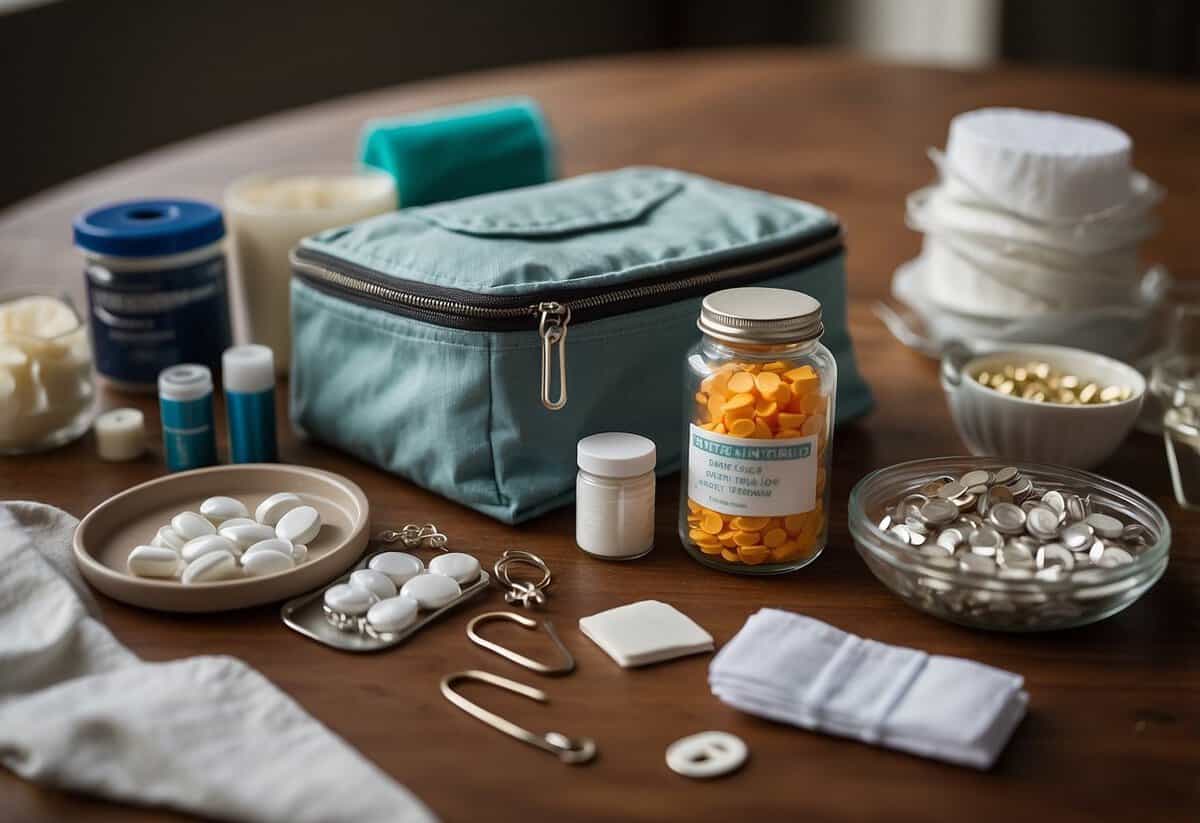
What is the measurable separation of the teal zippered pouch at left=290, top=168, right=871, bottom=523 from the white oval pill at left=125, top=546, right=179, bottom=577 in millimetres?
238

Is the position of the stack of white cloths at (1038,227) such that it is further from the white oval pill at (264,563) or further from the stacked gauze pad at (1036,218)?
the white oval pill at (264,563)

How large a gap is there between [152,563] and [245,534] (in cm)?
7

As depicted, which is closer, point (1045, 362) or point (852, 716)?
point (852, 716)

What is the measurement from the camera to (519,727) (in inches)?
33.2

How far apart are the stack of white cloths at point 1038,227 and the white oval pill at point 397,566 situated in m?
0.68

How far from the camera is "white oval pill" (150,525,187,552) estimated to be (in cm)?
101

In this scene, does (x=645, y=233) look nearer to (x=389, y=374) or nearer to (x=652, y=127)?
(x=389, y=374)

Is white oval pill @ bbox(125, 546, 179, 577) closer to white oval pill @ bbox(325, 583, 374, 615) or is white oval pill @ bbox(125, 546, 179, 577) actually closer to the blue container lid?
white oval pill @ bbox(325, 583, 374, 615)

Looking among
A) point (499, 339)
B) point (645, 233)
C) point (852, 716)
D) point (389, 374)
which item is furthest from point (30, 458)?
point (852, 716)

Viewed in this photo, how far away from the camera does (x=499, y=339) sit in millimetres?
1078

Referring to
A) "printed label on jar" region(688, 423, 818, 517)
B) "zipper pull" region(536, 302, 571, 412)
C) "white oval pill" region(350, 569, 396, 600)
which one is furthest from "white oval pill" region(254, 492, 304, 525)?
"printed label on jar" region(688, 423, 818, 517)

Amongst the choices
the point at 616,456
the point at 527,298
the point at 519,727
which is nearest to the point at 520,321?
the point at 527,298

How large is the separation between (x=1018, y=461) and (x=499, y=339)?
0.42 meters

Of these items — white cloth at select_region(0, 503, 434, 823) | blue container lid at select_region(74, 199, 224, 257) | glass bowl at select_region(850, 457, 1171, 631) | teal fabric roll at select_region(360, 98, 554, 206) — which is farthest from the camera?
teal fabric roll at select_region(360, 98, 554, 206)
